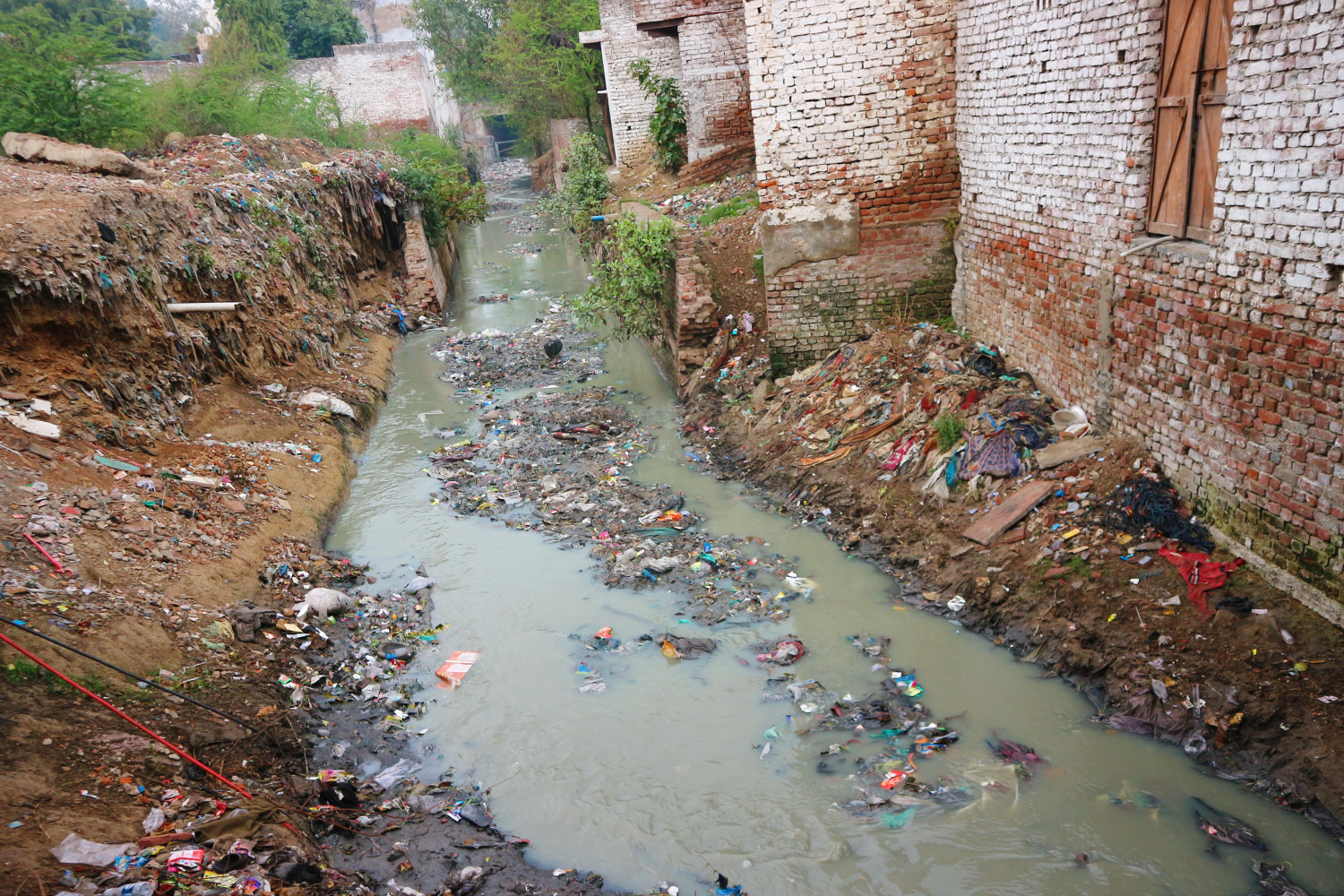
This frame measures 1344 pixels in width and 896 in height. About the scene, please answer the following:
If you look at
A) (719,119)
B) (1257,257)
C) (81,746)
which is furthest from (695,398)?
(719,119)

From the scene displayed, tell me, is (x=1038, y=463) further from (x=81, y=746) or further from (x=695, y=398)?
(x=81, y=746)

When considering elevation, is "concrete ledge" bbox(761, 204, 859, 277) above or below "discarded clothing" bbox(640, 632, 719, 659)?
above

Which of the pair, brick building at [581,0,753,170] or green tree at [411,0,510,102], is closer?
brick building at [581,0,753,170]

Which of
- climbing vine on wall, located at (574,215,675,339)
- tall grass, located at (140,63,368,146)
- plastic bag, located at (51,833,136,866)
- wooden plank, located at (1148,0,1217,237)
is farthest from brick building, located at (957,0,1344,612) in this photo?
tall grass, located at (140,63,368,146)

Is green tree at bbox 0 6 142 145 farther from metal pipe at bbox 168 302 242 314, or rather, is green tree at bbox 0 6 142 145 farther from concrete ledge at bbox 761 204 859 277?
concrete ledge at bbox 761 204 859 277

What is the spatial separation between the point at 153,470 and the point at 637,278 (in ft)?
17.3

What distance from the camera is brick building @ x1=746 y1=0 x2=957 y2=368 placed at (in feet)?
21.9

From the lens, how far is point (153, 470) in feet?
20.4

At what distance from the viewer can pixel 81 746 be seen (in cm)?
346

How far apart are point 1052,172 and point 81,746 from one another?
6.34 meters

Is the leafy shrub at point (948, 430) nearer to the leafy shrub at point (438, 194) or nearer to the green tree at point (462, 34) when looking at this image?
the leafy shrub at point (438, 194)

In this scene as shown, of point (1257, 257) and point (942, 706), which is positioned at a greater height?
point (1257, 257)

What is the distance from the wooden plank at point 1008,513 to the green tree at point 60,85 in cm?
1246

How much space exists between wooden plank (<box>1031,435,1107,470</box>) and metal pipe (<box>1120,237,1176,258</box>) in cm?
118
